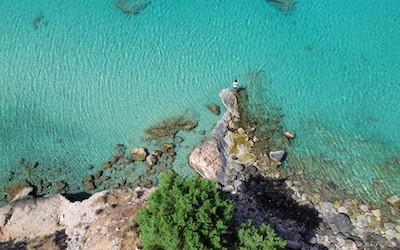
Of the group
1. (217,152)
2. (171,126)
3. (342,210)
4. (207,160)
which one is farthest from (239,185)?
(171,126)

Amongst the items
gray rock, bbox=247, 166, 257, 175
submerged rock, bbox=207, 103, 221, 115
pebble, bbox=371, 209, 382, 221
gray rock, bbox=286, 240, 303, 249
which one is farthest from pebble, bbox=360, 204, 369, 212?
submerged rock, bbox=207, 103, 221, 115

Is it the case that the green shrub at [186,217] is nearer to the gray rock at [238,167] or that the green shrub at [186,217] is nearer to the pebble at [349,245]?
the gray rock at [238,167]

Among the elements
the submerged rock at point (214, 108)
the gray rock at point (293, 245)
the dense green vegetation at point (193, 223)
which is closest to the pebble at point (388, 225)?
the gray rock at point (293, 245)

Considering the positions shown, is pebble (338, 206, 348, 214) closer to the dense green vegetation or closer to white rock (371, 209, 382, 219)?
white rock (371, 209, 382, 219)

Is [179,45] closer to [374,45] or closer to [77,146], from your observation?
[77,146]

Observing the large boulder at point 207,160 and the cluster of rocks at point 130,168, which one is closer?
the cluster of rocks at point 130,168
